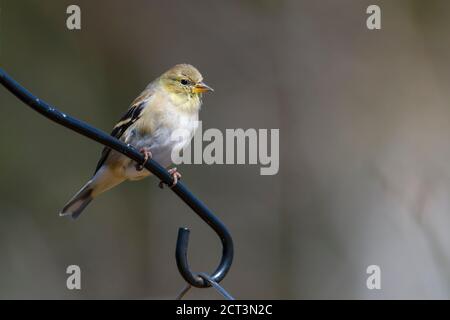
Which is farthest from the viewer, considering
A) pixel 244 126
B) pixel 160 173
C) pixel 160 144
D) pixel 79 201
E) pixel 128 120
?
pixel 244 126

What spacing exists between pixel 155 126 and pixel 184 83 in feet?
1.24

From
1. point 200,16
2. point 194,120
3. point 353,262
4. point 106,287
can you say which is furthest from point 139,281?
point 194,120

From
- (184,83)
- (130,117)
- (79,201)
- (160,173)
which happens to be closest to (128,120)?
(130,117)

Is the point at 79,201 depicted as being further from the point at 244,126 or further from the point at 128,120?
the point at 244,126

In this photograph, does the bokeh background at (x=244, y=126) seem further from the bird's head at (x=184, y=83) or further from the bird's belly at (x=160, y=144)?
the bird's belly at (x=160, y=144)

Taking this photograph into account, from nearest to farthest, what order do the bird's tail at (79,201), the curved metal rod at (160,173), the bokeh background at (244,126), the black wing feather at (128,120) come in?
1. the curved metal rod at (160,173)
2. the black wing feather at (128,120)
3. the bird's tail at (79,201)
4. the bokeh background at (244,126)

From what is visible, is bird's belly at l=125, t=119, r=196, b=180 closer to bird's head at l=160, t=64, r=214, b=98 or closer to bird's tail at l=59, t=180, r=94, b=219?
bird's head at l=160, t=64, r=214, b=98

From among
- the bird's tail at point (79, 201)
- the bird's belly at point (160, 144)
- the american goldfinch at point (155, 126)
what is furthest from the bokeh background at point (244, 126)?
the bird's belly at point (160, 144)

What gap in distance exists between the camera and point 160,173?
2.75m

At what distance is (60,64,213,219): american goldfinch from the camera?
3968 millimetres

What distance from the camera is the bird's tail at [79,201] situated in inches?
169

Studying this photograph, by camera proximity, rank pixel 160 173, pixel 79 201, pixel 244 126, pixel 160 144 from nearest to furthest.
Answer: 1. pixel 160 173
2. pixel 160 144
3. pixel 79 201
4. pixel 244 126

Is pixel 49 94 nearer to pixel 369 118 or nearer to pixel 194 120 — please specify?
pixel 369 118

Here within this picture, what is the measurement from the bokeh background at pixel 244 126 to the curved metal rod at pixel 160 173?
13.5 feet
